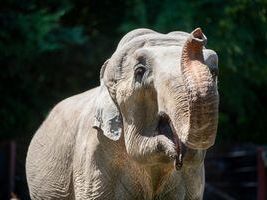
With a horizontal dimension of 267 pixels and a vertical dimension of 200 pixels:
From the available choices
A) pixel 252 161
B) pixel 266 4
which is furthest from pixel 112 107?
pixel 252 161

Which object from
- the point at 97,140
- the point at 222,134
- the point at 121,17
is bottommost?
the point at 222,134

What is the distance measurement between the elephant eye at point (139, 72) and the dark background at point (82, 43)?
6.56 meters

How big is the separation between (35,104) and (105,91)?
22.6 ft

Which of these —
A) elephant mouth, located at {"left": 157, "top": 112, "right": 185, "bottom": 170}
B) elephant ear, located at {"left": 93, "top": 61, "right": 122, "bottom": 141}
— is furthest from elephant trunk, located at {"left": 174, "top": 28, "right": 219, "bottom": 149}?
elephant ear, located at {"left": 93, "top": 61, "right": 122, "bottom": 141}

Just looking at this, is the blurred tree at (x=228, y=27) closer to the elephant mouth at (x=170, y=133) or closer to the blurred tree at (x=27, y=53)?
the blurred tree at (x=27, y=53)

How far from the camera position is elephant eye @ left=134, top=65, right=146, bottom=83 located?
5.38 meters

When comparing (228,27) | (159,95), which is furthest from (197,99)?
(228,27)

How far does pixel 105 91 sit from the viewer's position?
19.2 feet

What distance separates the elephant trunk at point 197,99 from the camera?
188 inches

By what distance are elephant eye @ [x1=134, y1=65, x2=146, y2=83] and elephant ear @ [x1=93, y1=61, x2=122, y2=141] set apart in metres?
A: 0.32

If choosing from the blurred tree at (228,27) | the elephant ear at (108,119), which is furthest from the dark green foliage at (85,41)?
the elephant ear at (108,119)

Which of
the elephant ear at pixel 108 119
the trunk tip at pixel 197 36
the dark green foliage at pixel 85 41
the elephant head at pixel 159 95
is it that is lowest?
the dark green foliage at pixel 85 41

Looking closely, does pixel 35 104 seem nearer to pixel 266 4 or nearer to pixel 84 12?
pixel 84 12

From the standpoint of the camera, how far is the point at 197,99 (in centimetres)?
479
